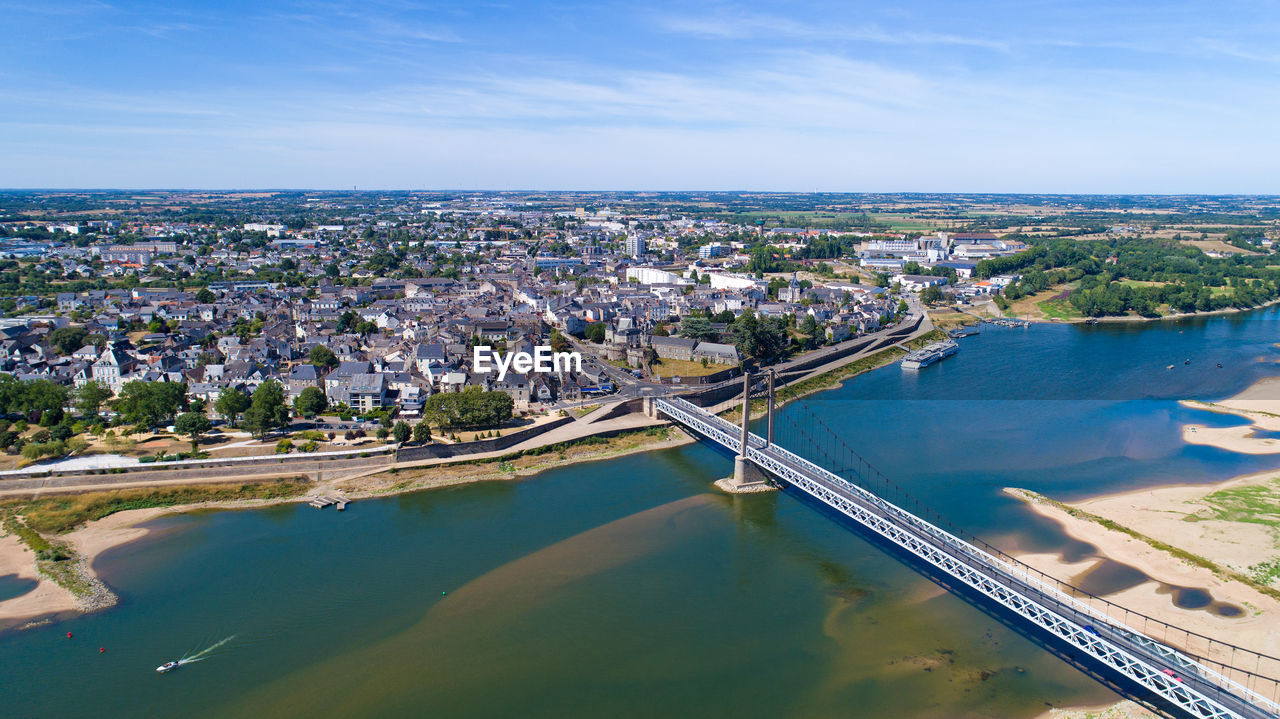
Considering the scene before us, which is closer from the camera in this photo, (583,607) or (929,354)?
(583,607)

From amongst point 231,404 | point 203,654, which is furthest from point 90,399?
point 203,654

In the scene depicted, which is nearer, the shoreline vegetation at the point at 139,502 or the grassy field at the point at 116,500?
the shoreline vegetation at the point at 139,502

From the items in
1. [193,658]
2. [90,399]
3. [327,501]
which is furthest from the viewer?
[90,399]

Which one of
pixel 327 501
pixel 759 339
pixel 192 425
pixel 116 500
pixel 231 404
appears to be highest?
pixel 759 339

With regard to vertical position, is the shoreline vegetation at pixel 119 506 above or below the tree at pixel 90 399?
below

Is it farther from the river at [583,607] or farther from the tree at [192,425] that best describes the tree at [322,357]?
the river at [583,607]

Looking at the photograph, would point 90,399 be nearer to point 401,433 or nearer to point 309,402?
point 309,402

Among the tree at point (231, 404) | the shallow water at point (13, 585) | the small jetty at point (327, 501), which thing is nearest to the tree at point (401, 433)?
the small jetty at point (327, 501)
